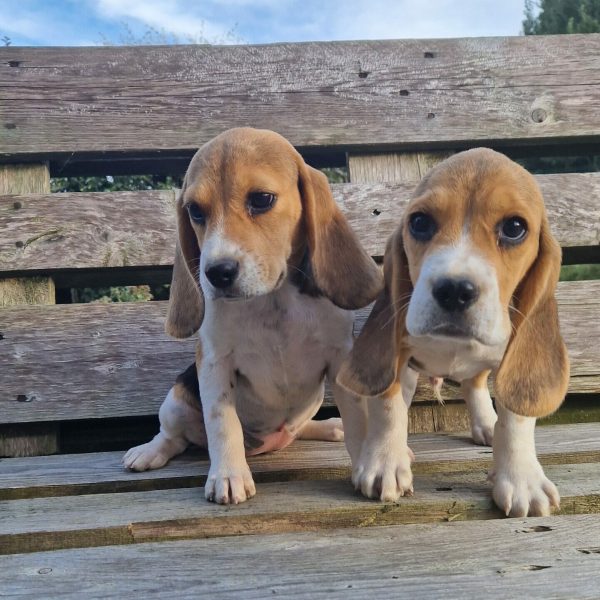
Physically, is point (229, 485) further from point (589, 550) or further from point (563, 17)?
point (563, 17)

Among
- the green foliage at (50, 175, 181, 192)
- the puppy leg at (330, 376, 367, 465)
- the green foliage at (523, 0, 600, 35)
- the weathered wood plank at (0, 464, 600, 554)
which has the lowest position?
the weathered wood plank at (0, 464, 600, 554)

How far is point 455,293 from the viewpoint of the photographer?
173 centimetres

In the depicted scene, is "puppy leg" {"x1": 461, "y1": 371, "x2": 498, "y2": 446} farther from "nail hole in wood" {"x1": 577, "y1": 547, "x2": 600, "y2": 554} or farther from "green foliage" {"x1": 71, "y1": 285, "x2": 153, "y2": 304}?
"green foliage" {"x1": 71, "y1": 285, "x2": 153, "y2": 304}

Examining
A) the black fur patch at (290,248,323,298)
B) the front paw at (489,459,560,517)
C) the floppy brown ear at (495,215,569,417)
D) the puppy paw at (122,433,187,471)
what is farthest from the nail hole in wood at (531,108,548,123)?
the puppy paw at (122,433,187,471)

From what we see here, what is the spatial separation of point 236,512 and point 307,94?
2.19 m

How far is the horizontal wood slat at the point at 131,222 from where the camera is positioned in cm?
321

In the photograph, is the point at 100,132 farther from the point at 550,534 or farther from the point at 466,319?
the point at 550,534

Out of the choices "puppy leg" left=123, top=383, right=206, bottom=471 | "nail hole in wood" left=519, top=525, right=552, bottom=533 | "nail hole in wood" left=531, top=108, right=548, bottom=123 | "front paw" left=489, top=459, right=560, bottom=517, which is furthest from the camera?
"nail hole in wood" left=531, top=108, right=548, bottom=123

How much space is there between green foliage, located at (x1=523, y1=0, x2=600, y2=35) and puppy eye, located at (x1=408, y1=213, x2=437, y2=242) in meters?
7.79

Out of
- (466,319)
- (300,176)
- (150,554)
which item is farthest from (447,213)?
(150,554)

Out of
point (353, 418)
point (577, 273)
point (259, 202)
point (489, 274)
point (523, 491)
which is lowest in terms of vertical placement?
point (523, 491)

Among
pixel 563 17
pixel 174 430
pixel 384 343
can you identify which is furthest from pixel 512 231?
pixel 563 17

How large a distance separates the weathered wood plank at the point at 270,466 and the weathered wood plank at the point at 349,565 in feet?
1.70

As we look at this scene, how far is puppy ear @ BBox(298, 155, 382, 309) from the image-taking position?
90.5 inches
